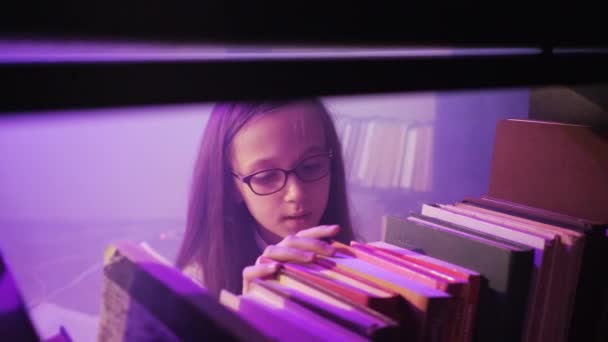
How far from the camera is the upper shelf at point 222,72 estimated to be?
315 millimetres

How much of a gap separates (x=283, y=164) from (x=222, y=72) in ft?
3.41

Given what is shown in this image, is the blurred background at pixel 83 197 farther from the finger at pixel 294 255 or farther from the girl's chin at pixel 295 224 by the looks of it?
the finger at pixel 294 255

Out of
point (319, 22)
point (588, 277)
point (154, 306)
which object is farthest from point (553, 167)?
point (154, 306)

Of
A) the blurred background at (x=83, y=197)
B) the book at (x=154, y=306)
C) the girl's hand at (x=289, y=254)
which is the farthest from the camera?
the blurred background at (x=83, y=197)

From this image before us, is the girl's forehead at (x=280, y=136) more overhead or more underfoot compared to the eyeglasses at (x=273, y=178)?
more overhead

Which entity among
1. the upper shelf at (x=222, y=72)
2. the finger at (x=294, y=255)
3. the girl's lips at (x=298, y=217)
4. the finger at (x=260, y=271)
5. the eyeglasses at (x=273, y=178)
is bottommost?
the girl's lips at (x=298, y=217)

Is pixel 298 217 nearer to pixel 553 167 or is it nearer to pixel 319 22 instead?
pixel 553 167

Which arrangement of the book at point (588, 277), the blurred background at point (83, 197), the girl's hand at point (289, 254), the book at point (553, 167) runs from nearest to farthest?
the girl's hand at point (289, 254), the book at point (588, 277), the book at point (553, 167), the blurred background at point (83, 197)

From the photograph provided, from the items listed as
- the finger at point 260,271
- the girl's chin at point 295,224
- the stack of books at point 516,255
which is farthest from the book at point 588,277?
the girl's chin at point 295,224

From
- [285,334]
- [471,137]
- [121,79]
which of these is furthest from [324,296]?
[471,137]

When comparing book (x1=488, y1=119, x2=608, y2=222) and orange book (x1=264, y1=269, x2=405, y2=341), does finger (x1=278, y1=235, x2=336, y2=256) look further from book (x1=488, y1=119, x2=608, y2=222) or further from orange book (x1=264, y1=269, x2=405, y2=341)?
book (x1=488, y1=119, x2=608, y2=222)

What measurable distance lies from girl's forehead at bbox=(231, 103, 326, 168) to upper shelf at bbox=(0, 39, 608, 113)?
2.46ft

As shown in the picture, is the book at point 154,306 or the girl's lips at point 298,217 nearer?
the book at point 154,306

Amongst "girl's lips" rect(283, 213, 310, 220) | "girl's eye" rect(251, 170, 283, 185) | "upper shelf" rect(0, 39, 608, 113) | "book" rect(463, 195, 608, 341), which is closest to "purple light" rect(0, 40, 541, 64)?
"upper shelf" rect(0, 39, 608, 113)
